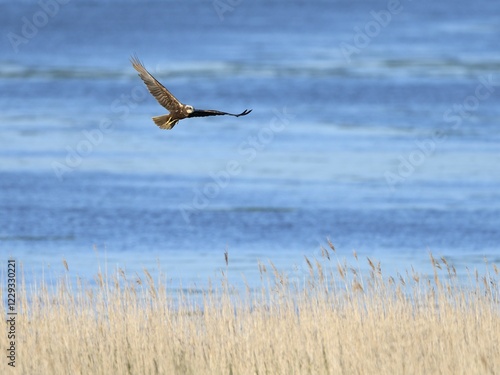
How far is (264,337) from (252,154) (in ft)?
52.0

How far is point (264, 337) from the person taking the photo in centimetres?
1017

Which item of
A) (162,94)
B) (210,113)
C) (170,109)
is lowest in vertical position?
Answer: (210,113)

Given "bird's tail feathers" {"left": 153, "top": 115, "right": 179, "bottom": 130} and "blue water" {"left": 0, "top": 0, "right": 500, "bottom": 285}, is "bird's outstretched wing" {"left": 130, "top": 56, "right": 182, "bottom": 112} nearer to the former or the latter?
"bird's tail feathers" {"left": 153, "top": 115, "right": 179, "bottom": 130}

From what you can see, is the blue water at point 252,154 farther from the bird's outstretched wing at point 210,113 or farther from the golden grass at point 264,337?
the bird's outstretched wing at point 210,113

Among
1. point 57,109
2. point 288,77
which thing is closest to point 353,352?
point 57,109

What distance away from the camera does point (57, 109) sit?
1299 inches

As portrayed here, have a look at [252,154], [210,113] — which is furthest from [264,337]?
[252,154]

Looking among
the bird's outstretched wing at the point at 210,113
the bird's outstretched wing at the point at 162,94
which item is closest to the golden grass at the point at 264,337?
the bird's outstretched wing at the point at 162,94

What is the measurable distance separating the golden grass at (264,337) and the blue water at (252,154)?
3.65m

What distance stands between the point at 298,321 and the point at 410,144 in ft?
A: 51.3

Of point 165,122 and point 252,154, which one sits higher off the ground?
point 252,154

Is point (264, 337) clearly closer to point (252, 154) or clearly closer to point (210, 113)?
point (210, 113)

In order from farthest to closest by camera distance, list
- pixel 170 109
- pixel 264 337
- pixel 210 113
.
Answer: pixel 264 337 < pixel 170 109 < pixel 210 113

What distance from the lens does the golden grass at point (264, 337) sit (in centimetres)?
985
